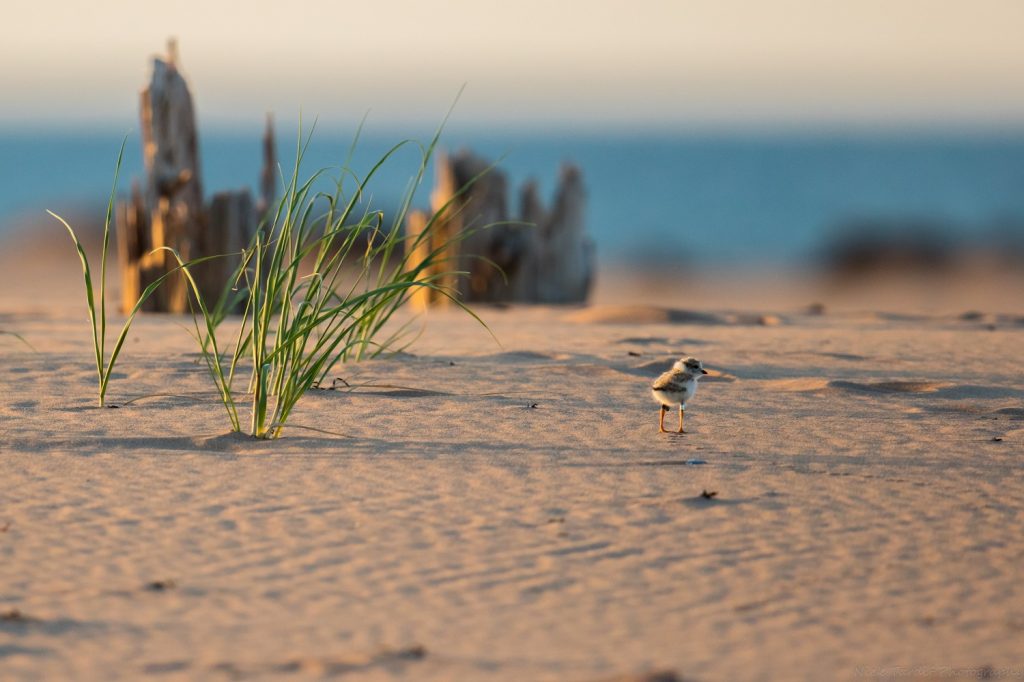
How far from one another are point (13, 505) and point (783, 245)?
3624cm

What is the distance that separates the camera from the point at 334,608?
411 cm

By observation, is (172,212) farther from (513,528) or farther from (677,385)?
(513,528)

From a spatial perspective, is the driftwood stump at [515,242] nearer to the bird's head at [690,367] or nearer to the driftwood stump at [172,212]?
the driftwood stump at [172,212]

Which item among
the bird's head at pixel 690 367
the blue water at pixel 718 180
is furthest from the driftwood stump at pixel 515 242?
the blue water at pixel 718 180

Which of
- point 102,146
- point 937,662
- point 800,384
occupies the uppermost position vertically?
point 102,146

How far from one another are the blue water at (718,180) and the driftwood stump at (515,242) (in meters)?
15.1

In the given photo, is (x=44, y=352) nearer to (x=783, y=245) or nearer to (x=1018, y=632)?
(x=1018, y=632)

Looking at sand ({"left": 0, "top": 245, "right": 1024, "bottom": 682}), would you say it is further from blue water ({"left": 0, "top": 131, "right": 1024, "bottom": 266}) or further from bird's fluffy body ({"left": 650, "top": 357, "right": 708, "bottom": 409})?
blue water ({"left": 0, "top": 131, "right": 1024, "bottom": 266})

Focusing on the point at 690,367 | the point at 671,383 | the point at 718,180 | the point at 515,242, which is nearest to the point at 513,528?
the point at 671,383

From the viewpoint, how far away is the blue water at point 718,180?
41.0 meters

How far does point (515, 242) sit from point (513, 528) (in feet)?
32.2

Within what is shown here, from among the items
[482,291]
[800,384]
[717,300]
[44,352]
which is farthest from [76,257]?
[800,384]

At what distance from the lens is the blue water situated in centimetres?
4103

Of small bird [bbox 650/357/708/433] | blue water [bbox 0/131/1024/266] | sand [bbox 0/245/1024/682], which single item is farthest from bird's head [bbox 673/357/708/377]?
blue water [bbox 0/131/1024/266]
